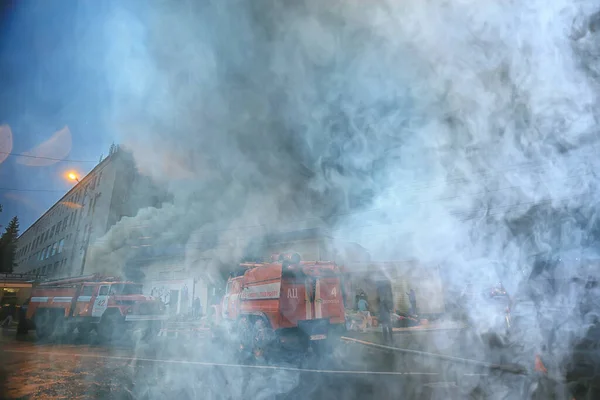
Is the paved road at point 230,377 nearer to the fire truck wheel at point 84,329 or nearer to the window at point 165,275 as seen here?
the fire truck wheel at point 84,329

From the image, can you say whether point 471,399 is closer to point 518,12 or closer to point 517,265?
point 517,265

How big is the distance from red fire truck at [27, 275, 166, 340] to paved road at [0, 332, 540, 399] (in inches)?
106

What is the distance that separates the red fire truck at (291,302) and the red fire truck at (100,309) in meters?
4.70

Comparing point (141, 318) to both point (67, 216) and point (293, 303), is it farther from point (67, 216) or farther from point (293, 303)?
point (67, 216)

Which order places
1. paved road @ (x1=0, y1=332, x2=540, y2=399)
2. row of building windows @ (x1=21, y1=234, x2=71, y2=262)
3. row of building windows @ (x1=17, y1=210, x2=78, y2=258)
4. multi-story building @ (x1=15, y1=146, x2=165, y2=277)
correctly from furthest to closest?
row of building windows @ (x1=17, y1=210, x2=78, y2=258), row of building windows @ (x1=21, y1=234, x2=71, y2=262), multi-story building @ (x1=15, y1=146, x2=165, y2=277), paved road @ (x1=0, y1=332, x2=540, y2=399)

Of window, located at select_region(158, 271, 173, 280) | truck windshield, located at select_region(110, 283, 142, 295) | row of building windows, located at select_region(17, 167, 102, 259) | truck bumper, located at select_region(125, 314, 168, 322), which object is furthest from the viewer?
row of building windows, located at select_region(17, 167, 102, 259)

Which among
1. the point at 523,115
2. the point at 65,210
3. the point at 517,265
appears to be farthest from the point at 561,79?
the point at 65,210

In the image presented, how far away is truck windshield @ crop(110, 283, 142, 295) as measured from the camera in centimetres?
1097

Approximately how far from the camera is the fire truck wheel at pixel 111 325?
34.7ft

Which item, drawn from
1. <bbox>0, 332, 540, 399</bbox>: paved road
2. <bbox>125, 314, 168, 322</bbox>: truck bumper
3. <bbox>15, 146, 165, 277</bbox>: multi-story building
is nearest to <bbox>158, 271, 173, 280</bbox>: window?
<bbox>15, 146, 165, 277</bbox>: multi-story building

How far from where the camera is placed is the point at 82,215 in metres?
32.0

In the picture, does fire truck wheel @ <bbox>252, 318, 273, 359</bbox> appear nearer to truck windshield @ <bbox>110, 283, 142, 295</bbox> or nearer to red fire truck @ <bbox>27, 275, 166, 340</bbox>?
red fire truck @ <bbox>27, 275, 166, 340</bbox>

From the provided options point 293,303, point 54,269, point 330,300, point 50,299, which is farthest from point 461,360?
point 54,269

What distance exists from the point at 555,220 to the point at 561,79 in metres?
3.09
